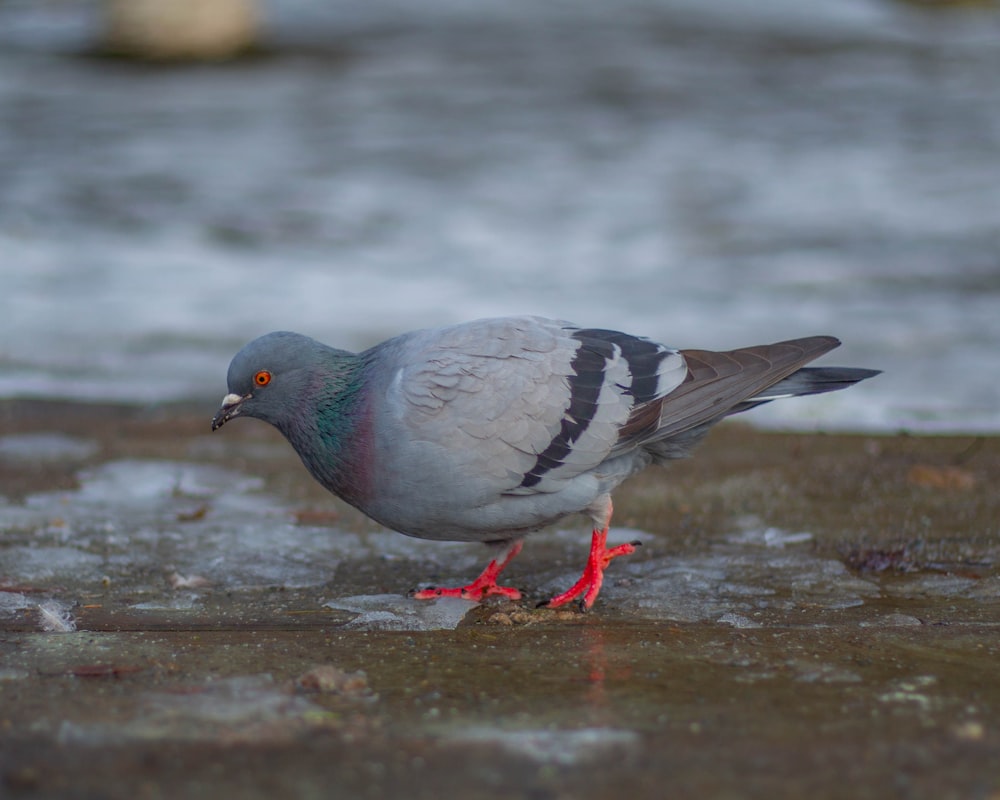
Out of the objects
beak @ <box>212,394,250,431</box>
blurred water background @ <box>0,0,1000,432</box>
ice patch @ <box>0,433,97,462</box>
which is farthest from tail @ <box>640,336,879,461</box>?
ice patch @ <box>0,433,97,462</box>

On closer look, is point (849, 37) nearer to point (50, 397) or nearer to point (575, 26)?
point (575, 26)

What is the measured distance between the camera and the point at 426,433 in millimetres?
3564

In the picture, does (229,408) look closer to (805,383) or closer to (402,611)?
(402,611)

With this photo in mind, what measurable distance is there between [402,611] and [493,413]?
69 centimetres

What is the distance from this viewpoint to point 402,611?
3.49 m

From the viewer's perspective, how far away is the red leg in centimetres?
369

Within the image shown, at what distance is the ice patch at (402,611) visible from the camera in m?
3.33

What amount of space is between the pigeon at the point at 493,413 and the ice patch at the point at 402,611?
104 millimetres

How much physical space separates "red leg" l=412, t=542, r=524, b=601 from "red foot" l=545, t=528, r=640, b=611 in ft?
0.56

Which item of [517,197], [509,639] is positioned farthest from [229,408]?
[517,197]

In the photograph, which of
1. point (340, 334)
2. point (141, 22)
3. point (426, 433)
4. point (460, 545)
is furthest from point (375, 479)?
point (141, 22)

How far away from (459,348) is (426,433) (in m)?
0.34

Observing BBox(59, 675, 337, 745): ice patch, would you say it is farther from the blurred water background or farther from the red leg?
the blurred water background

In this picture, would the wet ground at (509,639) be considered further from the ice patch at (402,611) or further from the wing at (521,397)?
the wing at (521,397)
